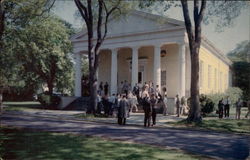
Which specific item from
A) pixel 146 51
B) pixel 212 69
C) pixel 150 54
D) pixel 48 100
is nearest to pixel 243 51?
pixel 212 69

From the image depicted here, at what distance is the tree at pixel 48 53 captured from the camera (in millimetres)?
27266

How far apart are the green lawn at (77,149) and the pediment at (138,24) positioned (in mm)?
17630

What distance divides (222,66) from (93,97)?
93.8ft

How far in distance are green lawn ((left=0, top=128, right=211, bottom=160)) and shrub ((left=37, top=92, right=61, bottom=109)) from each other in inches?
772

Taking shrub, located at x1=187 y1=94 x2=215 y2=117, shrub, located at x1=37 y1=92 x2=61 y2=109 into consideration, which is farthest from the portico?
shrub, located at x1=37 y1=92 x2=61 y2=109

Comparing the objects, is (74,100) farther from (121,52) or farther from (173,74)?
(173,74)

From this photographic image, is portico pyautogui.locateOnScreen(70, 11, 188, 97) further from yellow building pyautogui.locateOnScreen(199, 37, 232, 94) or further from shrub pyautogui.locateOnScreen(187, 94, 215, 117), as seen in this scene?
yellow building pyautogui.locateOnScreen(199, 37, 232, 94)

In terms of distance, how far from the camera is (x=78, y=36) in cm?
3328

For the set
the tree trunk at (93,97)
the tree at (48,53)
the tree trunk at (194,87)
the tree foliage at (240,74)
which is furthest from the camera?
the tree foliage at (240,74)

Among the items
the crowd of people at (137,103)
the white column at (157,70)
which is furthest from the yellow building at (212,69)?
the crowd of people at (137,103)

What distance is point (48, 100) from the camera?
30.0m

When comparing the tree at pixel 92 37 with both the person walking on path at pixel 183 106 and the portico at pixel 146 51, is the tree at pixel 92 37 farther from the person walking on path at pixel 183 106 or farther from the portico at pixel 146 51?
the person walking on path at pixel 183 106

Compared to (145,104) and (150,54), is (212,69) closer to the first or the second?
(150,54)

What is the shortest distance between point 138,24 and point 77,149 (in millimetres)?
21757
